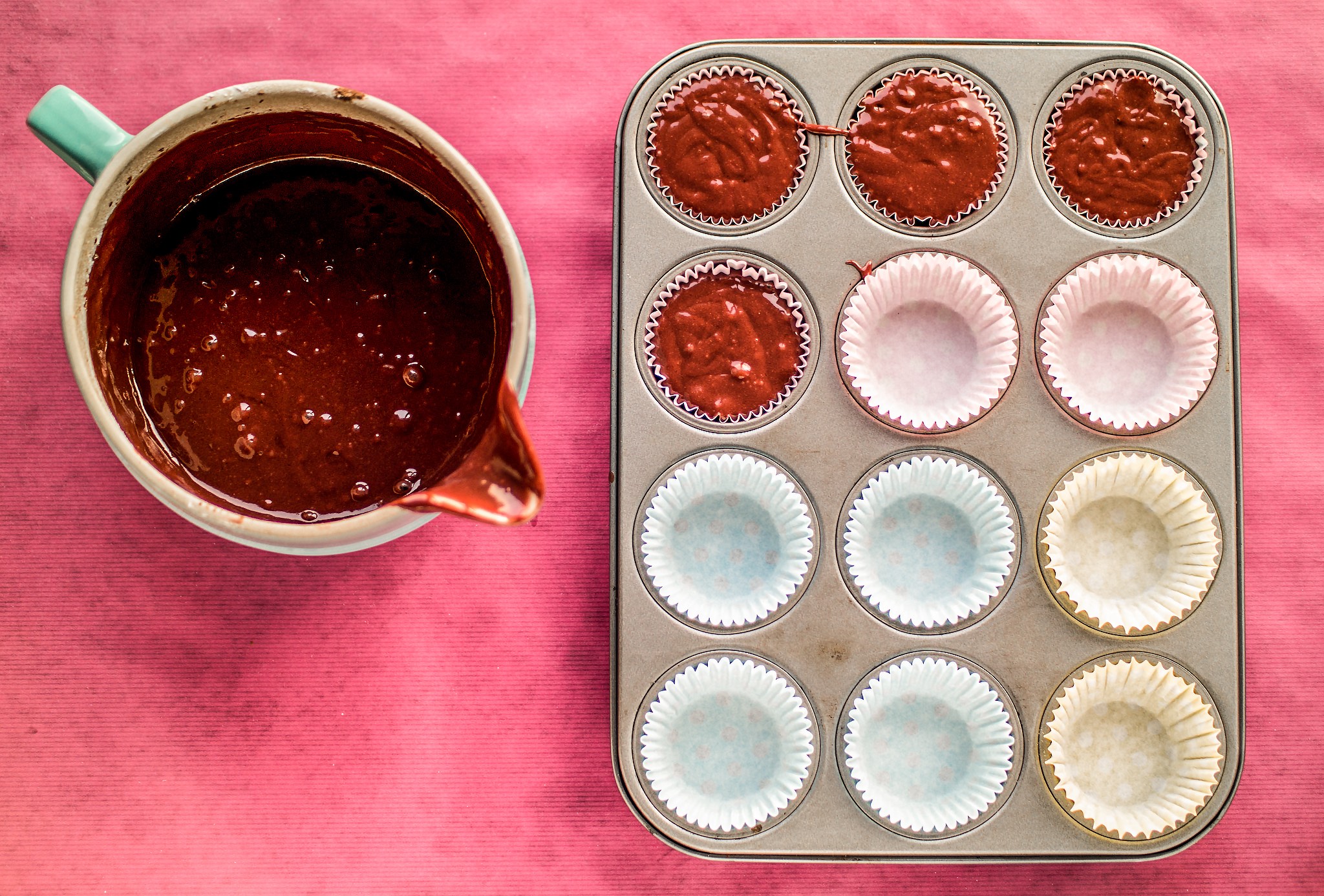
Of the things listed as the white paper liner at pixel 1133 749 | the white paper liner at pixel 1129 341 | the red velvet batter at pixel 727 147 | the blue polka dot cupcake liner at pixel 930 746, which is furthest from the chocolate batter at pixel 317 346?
the white paper liner at pixel 1133 749

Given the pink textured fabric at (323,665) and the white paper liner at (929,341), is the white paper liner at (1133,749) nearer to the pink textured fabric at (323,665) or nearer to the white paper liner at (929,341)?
the pink textured fabric at (323,665)

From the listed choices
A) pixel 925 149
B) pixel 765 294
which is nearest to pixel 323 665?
pixel 765 294

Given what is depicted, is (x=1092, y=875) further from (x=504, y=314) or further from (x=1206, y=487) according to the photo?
(x=504, y=314)

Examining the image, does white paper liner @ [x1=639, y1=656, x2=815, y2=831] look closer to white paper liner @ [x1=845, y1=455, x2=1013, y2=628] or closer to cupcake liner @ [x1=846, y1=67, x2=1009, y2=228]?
white paper liner @ [x1=845, y1=455, x2=1013, y2=628]

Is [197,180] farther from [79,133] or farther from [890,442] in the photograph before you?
[890,442]

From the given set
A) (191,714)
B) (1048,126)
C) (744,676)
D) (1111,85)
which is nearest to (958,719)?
(744,676)

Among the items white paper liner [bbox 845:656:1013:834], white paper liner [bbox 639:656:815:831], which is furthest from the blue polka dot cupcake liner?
white paper liner [bbox 639:656:815:831]
